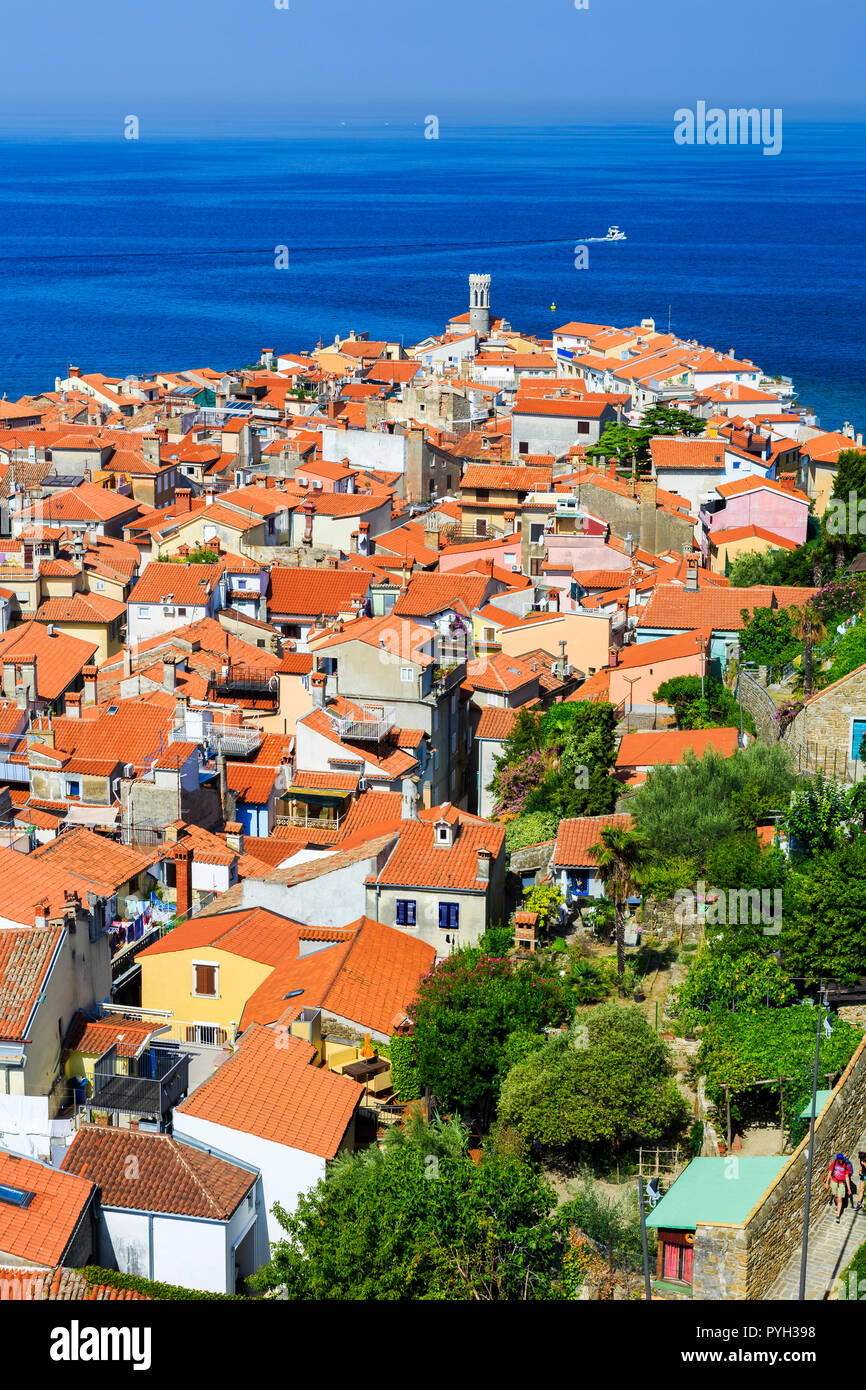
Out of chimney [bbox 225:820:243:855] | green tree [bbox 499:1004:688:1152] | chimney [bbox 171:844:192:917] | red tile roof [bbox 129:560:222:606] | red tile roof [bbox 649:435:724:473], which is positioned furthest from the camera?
red tile roof [bbox 649:435:724:473]

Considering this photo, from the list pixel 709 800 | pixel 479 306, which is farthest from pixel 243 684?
pixel 479 306

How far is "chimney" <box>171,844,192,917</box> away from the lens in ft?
65.1

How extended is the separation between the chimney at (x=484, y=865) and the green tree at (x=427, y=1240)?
6.56 m

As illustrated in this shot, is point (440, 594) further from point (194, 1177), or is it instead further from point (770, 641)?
point (194, 1177)

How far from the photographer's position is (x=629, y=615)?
30.9m

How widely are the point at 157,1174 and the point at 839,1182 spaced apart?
16.3 feet

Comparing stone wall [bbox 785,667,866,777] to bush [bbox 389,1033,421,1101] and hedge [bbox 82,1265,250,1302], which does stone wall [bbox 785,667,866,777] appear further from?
hedge [bbox 82,1265,250,1302]

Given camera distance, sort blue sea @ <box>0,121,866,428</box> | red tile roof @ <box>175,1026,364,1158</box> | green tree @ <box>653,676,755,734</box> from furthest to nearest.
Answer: blue sea @ <box>0,121,866,428</box>
green tree @ <box>653,676,755,734</box>
red tile roof @ <box>175,1026,364,1158</box>

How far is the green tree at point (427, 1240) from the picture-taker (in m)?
10.3

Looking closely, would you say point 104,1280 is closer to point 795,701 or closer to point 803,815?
point 803,815

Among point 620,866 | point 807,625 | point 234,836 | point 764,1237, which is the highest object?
point 807,625

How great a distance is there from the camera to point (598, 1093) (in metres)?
13.0

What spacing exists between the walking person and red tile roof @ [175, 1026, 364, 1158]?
4022mm

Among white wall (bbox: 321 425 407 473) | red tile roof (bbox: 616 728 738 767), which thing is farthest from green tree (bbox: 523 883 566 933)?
white wall (bbox: 321 425 407 473)
